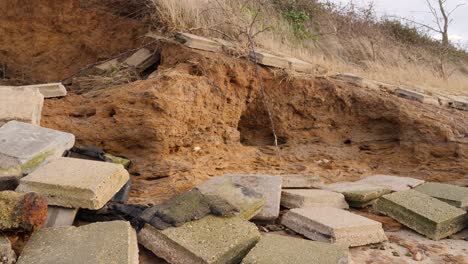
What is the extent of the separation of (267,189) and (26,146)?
5.84ft

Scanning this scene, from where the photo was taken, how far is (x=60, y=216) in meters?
2.63

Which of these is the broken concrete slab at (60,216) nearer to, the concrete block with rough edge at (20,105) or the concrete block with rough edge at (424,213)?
the concrete block with rough edge at (20,105)

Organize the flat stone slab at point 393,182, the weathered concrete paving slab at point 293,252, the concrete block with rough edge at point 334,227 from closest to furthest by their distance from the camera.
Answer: the weathered concrete paving slab at point 293,252 → the concrete block with rough edge at point 334,227 → the flat stone slab at point 393,182

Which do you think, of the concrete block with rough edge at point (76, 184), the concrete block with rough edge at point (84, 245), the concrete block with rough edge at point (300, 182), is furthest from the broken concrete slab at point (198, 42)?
the concrete block with rough edge at point (84, 245)

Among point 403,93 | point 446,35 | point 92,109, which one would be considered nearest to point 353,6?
point 446,35

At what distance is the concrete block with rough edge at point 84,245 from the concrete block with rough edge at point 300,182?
5.68 feet

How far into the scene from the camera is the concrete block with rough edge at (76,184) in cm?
260

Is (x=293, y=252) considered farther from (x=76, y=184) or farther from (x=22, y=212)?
(x=22, y=212)

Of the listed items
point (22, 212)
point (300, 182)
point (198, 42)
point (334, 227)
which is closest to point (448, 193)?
point (300, 182)

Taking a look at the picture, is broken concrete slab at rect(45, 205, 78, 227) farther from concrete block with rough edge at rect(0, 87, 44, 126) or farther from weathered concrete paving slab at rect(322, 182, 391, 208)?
weathered concrete paving slab at rect(322, 182, 391, 208)

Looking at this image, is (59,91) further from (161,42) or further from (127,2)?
(127,2)

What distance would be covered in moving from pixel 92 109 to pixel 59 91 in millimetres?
457

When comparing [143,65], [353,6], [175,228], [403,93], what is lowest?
[175,228]

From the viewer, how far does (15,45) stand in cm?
610
